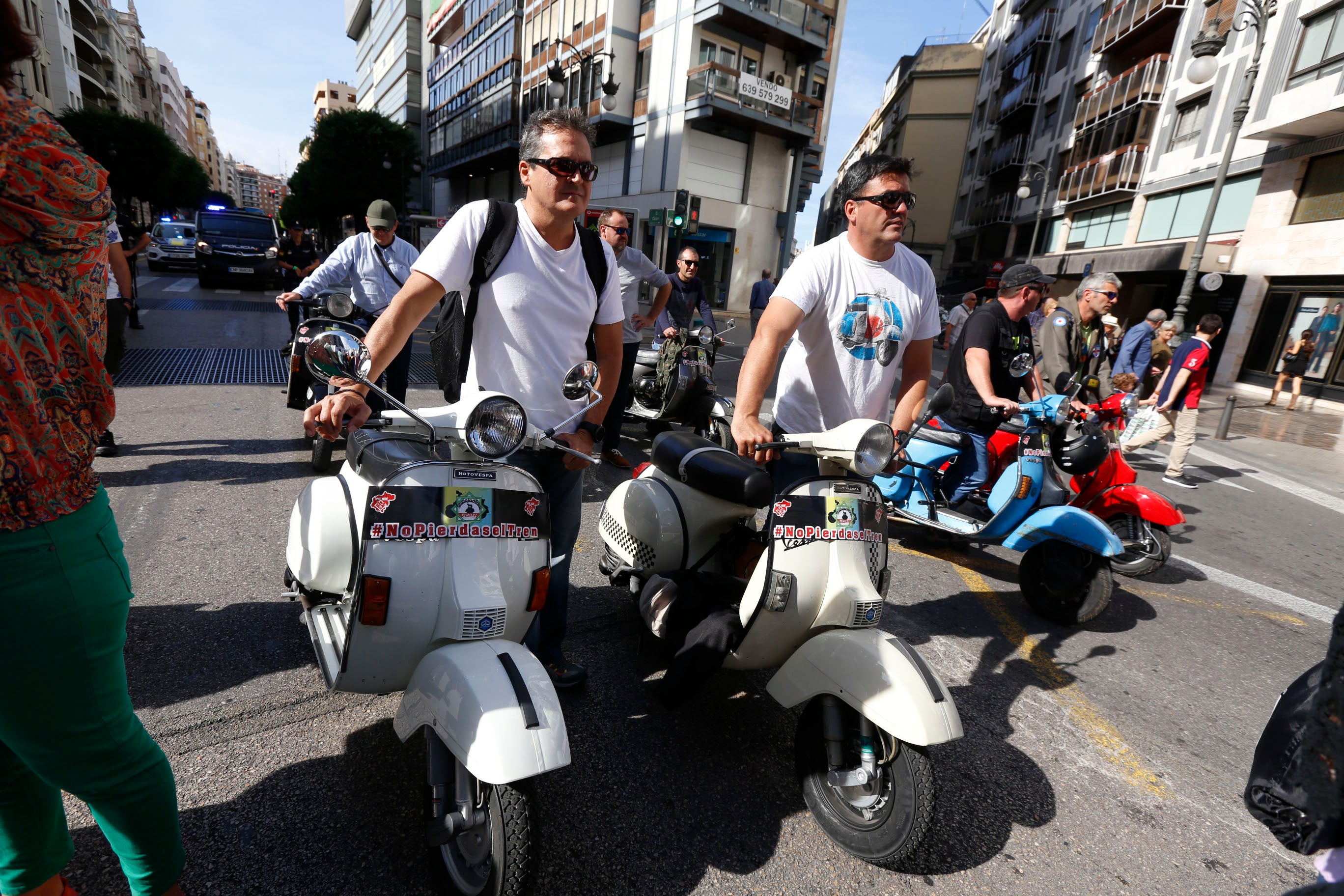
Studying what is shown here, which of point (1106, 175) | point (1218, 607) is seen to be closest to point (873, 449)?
point (1218, 607)

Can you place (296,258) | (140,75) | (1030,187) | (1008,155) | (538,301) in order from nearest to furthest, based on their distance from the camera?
1. (538,301)
2. (296,258)
3. (1030,187)
4. (1008,155)
5. (140,75)

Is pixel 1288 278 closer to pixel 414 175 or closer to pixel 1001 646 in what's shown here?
pixel 1001 646

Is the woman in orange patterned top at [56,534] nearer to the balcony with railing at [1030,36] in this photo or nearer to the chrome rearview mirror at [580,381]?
the chrome rearview mirror at [580,381]

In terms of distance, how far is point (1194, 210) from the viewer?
20641mm

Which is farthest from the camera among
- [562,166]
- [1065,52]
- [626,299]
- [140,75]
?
[140,75]

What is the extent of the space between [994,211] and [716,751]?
42396 millimetres

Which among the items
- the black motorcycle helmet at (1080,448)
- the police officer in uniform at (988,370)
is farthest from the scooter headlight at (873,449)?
the black motorcycle helmet at (1080,448)

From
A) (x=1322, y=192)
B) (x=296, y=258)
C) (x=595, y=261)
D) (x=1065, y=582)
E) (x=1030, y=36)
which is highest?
(x=1030, y=36)

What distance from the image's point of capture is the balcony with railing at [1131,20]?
75.9ft

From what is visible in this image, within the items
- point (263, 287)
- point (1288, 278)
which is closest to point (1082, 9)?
point (1288, 278)

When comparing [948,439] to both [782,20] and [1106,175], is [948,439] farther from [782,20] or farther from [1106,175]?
[782,20]

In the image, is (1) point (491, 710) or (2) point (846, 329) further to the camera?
(2) point (846, 329)

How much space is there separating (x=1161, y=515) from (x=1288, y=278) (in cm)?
1787

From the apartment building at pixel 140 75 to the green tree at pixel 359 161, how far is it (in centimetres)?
3580
